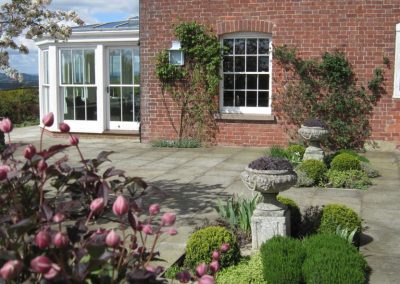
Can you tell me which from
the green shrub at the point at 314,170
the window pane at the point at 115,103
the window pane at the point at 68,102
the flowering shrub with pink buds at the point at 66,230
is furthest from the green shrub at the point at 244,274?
the window pane at the point at 68,102

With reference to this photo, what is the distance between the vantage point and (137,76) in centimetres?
1452

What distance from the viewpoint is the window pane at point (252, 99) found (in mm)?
13031

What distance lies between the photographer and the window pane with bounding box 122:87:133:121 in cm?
1467

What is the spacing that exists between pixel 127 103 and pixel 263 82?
3854 millimetres

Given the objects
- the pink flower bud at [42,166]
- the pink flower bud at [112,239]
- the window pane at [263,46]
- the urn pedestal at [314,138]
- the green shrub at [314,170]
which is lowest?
the green shrub at [314,170]

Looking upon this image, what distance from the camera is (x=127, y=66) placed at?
14.6 m

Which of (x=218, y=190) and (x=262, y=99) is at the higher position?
(x=262, y=99)

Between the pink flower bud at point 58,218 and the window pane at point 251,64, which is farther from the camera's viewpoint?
the window pane at point 251,64

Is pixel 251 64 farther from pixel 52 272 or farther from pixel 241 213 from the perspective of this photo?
pixel 52 272

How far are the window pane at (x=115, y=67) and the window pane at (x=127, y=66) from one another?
Result: 0.12 meters

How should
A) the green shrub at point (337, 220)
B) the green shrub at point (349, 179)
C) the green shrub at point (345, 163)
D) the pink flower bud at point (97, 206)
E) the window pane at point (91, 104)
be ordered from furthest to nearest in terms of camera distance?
the window pane at point (91, 104), the green shrub at point (345, 163), the green shrub at point (349, 179), the green shrub at point (337, 220), the pink flower bud at point (97, 206)

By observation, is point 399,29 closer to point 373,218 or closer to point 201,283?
point 373,218

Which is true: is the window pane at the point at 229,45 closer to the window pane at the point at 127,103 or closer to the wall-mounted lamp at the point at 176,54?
the wall-mounted lamp at the point at 176,54

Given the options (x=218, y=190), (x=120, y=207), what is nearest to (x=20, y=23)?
(x=218, y=190)
